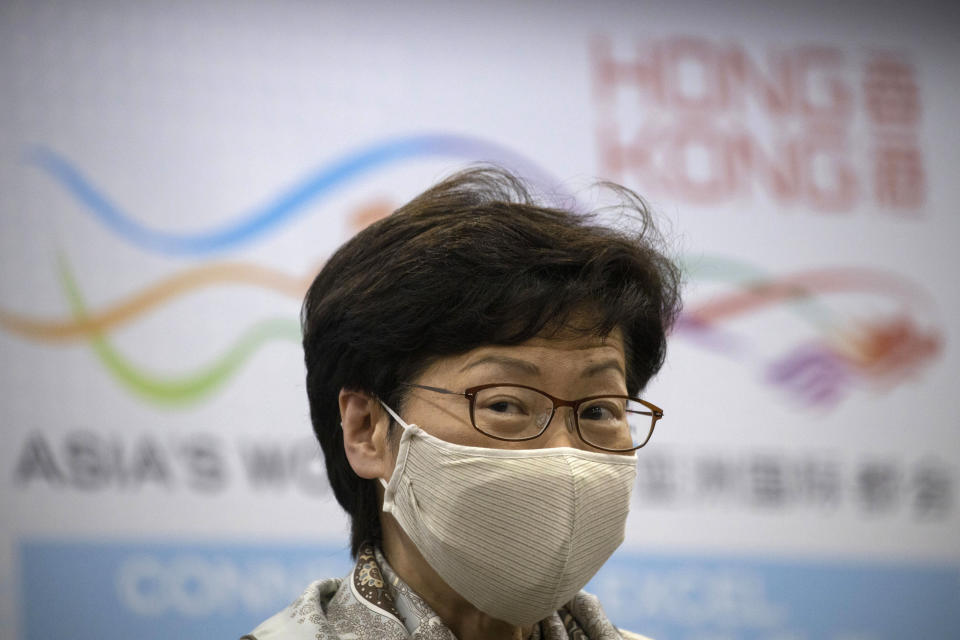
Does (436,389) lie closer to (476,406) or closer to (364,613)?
(476,406)

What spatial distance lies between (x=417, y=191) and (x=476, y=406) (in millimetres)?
1482

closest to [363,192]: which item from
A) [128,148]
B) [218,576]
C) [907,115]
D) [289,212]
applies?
[289,212]

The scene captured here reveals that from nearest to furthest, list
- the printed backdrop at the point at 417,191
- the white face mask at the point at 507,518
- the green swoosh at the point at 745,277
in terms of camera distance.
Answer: the white face mask at the point at 507,518
the printed backdrop at the point at 417,191
the green swoosh at the point at 745,277

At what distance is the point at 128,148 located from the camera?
2557 millimetres

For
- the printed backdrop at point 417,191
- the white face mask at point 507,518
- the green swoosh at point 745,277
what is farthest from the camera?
the green swoosh at point 745,277

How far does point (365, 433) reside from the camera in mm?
1450

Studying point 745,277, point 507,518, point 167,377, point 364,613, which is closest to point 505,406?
point 507,518

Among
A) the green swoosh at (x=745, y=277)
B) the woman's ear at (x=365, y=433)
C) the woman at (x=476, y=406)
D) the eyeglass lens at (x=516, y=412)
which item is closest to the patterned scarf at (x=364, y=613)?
the woman at (x=476, y=406)

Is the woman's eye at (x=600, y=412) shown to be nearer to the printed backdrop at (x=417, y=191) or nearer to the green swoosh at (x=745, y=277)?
the printed backdrop at (x=417, y=191)

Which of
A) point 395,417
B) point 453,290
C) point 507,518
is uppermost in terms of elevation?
point 453,290

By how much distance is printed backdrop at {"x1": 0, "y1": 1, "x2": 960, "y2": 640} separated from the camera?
246 cm

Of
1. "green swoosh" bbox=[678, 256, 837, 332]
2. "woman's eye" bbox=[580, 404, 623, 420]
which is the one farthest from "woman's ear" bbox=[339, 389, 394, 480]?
"green swoosh" bbox=[678, 256, 837, 332]

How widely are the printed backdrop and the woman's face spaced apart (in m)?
0.89

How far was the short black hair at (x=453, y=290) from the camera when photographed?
4.41 ft
